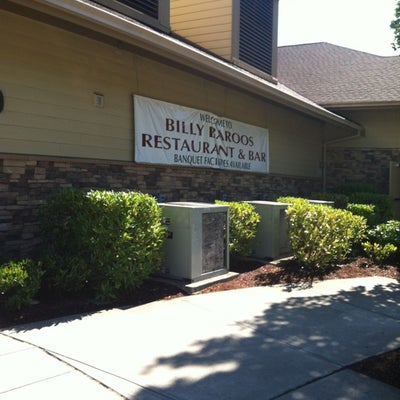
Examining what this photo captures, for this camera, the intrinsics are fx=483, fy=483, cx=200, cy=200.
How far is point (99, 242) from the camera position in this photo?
232 inches

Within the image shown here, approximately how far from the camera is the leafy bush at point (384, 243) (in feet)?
29.9

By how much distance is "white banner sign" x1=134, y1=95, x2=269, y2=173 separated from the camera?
8.72 metres

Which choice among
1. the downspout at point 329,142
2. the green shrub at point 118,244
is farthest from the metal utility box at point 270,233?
the downspout at point 329,142

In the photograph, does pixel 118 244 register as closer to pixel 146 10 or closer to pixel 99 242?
pixel 99 242

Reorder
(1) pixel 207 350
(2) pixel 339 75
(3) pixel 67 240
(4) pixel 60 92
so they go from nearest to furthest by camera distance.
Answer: (1) pixel 207 350, (3) pixel 67 240, (4) pixel 60 92, (2) pixel 339 75

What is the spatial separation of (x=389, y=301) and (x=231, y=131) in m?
5.85

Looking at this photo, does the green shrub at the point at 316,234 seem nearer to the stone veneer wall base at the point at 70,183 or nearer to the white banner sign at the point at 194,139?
the stone veneer wall base at the point at 70,183

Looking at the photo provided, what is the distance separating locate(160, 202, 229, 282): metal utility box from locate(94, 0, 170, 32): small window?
4.02 metres

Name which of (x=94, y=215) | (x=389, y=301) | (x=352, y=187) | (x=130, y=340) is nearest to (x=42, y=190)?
(x=94, y=215)

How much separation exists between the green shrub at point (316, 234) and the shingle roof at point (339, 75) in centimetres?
748

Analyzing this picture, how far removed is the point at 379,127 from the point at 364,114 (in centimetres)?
67

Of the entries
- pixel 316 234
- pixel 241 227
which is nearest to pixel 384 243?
pixel 316 234

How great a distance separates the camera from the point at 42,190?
22.8 ft

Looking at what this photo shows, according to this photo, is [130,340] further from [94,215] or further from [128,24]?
[128,24]
